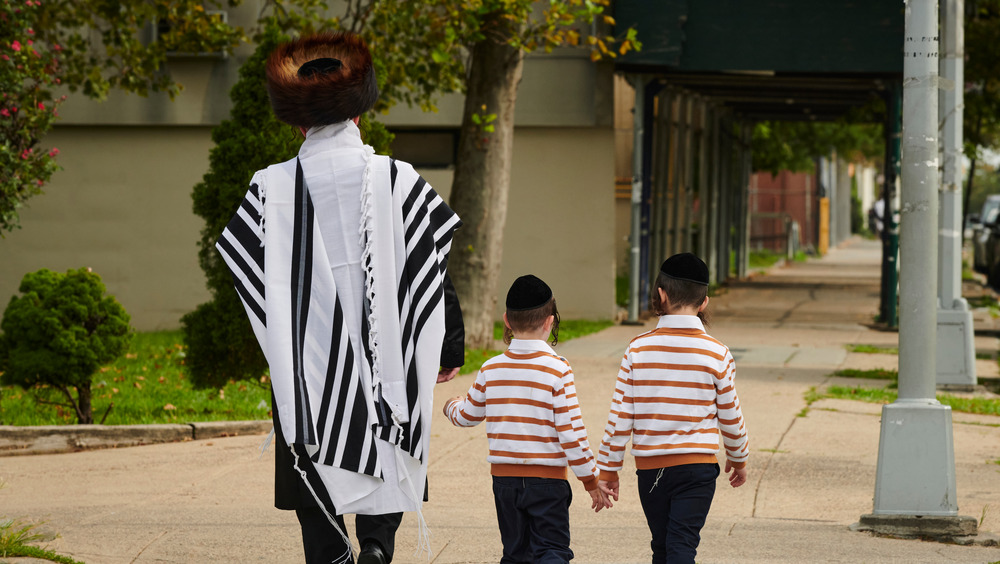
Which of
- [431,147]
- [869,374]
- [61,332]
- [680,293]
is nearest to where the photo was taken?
[680,293]

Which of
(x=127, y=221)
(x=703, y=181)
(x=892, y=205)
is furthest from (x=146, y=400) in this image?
(x=703, y=181)

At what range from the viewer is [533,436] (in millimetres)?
4039

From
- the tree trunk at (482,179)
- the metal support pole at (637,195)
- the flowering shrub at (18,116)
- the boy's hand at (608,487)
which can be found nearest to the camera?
the boy's hand at (608,487)

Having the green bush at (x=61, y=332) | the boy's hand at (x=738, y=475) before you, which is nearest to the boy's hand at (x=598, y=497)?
the boy's hand at (x=738, y=475)

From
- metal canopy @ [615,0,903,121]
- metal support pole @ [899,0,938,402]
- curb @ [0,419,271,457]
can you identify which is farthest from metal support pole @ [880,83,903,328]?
metal support pole @ [899,0,938,402]

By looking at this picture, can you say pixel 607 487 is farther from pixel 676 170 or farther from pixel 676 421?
pixel 676 170

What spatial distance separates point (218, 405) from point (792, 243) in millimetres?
32183

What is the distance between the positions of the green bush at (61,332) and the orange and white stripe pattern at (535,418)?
4906 millimetres

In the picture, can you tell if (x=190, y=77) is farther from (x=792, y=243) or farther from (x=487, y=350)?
(x=792, y=243)

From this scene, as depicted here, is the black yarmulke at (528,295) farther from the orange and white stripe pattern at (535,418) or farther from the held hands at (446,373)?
the held hands at (446,373)

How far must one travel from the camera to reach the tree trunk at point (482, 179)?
1338 cm

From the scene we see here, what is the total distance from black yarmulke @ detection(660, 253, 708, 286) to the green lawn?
5.27 meters

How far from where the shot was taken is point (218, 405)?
9836mm

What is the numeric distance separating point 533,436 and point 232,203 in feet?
17.3
